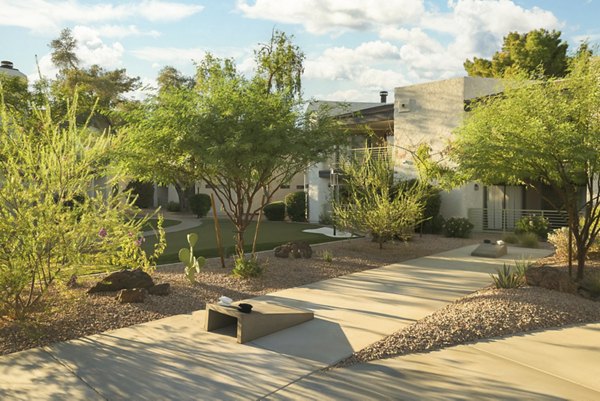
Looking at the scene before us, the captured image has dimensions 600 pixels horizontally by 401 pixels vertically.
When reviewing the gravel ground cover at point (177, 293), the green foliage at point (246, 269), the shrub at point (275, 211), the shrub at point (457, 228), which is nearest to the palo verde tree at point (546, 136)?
the gravel ground cover at point (177, 293)

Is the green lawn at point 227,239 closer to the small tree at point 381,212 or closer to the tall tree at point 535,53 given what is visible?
the small tree at point 381,212

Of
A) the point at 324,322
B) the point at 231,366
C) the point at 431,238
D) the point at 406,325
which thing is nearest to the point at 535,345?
the point at 406,325

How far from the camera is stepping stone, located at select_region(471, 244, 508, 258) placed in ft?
45.8

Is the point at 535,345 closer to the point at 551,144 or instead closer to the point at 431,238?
the point at 551,144

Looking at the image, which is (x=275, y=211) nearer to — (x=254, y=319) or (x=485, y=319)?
(x=485, y=319)

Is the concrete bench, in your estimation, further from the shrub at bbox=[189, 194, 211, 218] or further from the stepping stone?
the shrub at bbox=[189, 194, 211, 218]

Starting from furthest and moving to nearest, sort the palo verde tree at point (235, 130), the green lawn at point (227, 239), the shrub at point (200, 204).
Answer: the shrub at point (200, 204) → the green lawn at point (227, 239) → the palo verde tree at point (235, 130)

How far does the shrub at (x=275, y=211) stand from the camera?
2833 cm

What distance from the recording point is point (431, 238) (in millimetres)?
18922

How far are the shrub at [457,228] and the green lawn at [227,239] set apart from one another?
192 inches

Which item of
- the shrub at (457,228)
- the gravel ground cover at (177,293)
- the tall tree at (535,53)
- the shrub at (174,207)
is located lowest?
the gravel ground cover at (177,293)

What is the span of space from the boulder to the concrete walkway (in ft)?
7.19

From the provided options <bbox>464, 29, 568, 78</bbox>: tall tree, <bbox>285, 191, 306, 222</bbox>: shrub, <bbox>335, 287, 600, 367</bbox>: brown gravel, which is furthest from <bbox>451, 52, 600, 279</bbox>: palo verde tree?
<bbox>464, 29, 568, 78</bbox>: tall tree

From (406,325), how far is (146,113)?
7334 millimetres
